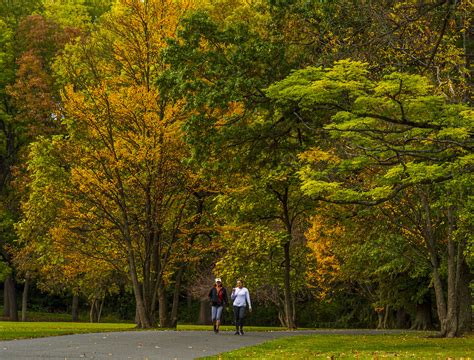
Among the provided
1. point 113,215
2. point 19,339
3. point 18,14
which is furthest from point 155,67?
point 18,14

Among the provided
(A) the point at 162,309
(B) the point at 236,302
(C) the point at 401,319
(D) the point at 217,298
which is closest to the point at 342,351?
(B) the point at 236,302

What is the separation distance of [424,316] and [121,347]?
989 inches

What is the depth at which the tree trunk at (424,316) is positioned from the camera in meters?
37.2

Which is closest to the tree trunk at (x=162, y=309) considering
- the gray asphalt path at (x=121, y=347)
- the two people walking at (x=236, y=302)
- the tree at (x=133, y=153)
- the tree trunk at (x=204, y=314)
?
the tree at (x=133, y=153)

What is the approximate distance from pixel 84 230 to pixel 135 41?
7781 millimetres

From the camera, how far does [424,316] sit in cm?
3731

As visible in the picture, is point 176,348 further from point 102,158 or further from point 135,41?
point 135,41

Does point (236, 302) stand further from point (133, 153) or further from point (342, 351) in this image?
point (133, 153)

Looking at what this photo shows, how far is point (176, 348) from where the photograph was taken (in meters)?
16.0

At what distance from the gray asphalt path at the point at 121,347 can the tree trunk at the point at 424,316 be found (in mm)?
19797

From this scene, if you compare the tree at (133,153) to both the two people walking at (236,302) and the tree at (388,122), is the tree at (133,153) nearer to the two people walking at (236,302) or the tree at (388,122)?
the two people walking at (236,302)

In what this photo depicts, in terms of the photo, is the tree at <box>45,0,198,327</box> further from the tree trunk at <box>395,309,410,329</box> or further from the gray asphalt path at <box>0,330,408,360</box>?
the tree trunk at <box>395,309,410,329</box>

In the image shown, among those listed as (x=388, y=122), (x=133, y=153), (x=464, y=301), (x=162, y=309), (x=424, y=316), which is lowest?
(x=424, y=316)

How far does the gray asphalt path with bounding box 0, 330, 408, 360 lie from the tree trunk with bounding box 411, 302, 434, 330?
19797mm
